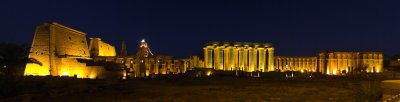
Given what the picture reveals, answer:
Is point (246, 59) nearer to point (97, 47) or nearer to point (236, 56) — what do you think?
point (236, 56)

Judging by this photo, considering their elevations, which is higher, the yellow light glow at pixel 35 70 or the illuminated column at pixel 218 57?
the illuminated column at pixel 218 57

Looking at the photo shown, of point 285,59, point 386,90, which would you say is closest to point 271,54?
point 285,59

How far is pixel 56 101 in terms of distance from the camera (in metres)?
21.0

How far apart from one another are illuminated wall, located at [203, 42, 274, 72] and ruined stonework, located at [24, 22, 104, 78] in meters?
35.9

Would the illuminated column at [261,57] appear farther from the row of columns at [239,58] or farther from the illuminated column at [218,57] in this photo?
the illuminated column at [218,57]

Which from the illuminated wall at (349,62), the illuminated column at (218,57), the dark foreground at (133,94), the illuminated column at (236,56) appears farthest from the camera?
the illuminated column at (236,56)

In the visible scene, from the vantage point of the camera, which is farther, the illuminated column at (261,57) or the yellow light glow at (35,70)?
the illuminated column at (261,57)

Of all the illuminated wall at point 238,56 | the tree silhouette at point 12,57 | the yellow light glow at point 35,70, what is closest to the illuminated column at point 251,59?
the illuminated wall at point 238,56

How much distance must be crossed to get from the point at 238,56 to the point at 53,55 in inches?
1772

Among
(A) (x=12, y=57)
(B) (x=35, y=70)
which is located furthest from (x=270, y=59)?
(A) (x=12, y=57)

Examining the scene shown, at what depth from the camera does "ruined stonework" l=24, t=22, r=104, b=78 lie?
133 feet

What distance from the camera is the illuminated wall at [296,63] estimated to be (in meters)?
80.3

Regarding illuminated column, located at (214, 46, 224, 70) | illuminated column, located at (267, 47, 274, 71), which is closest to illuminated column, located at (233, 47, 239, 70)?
illuminated column, located at (214, 46, 224, 70)

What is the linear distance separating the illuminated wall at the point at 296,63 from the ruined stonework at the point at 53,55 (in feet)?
163
